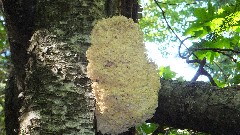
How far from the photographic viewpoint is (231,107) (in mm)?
1840

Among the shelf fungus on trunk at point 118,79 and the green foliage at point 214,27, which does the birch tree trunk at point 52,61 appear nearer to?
the shelf fungus on trunk at point 118,79

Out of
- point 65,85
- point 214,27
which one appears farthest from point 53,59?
point 214,27

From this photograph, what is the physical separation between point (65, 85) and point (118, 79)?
298 millimetres

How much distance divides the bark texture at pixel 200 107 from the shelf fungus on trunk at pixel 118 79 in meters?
0.44

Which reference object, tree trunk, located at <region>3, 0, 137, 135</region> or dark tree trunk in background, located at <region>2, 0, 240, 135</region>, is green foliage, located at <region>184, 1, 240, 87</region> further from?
tree trunk, located at <region>3, 0, 137, 135</region>

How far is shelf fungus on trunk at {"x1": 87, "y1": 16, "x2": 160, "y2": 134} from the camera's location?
1553 millimetres

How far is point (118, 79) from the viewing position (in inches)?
61.1

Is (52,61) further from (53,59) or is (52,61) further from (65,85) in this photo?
(65,85)

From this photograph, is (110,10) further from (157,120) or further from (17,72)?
(157,120)

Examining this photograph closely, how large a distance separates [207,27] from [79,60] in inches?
75.1

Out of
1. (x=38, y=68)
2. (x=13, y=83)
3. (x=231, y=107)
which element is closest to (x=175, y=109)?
(x=231, y=107)

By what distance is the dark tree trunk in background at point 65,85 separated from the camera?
1.43 meters

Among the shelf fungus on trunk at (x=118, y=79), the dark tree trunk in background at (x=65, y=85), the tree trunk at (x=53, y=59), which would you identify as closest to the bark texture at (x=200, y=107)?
the dark tree trunk in background at (x=65, y=85)

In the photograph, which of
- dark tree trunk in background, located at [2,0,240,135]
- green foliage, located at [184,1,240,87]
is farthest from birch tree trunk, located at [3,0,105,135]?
green foliage, located at [184,1,240,87]
